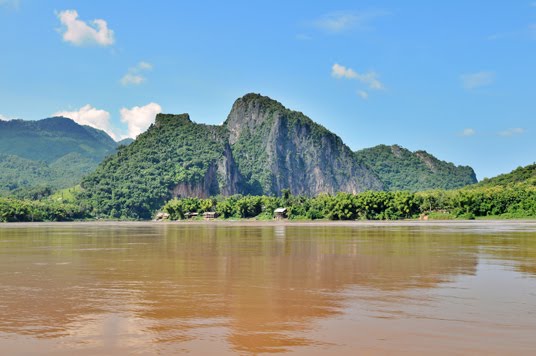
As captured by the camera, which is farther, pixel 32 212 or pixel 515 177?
pixel 32 212

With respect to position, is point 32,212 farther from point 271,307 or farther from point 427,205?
point 271,307

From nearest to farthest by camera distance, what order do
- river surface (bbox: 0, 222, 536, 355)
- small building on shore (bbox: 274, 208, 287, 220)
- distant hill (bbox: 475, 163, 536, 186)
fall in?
1. river surface (bbox: 0, 222, 536, 355)
2. distant hill (bbox: 475, 163, 536, 186)
3. small building on shore (bbox: 274, 208, 287, 220)

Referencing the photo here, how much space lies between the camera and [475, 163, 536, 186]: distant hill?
11831 cm

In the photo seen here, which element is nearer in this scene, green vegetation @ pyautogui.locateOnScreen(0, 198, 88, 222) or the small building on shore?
the small building on shore

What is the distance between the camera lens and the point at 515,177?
398ft

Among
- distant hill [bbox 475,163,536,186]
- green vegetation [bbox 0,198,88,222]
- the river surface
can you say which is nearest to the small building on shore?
distant hill [bbox 475,163,536,186]

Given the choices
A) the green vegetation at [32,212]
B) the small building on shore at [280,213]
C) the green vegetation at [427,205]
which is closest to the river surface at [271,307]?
the green vegetation at [427,205]

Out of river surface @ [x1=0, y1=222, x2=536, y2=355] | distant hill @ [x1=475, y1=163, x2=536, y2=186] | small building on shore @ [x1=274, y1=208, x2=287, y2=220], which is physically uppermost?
distant hill @ [x1=475, y1=163, x2=536, y2=186]

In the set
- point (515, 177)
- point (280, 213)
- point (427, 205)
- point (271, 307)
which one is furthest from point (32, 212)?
point (271, 307)

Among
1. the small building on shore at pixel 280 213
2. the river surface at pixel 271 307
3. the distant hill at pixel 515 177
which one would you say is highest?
the distant hill at pixel 515 177

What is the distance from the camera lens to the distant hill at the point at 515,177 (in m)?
118

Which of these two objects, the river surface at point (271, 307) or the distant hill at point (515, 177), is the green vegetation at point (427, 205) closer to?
the distant hill at point (515, 177)

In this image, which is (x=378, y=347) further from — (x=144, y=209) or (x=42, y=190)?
(x=42, y=190)

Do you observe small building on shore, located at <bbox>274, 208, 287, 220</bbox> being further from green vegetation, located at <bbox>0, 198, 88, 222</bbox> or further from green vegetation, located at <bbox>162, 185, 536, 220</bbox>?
green vegetation, located at <bbox>0, 198, 88, 222</bbox>
